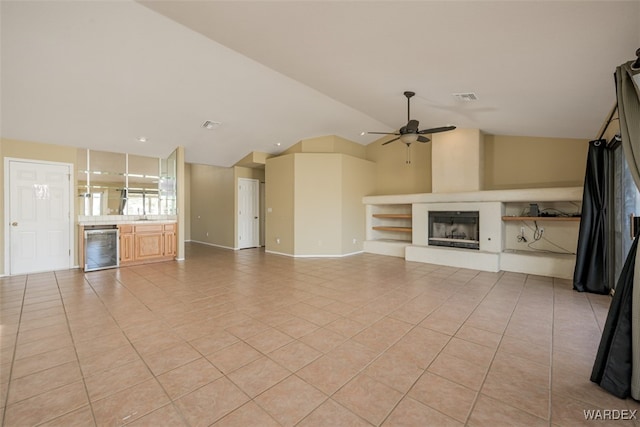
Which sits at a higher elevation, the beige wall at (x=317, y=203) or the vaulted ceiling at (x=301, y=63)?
the vaulted ceiling at (x=301, y=63)

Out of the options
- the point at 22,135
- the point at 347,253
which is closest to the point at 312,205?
the point at 347,253

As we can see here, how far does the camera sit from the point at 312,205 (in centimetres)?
691

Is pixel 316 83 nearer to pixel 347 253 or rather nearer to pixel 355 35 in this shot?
pixel 355 35

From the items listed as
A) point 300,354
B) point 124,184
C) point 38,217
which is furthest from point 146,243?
point 300,354

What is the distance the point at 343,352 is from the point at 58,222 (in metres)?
6.40

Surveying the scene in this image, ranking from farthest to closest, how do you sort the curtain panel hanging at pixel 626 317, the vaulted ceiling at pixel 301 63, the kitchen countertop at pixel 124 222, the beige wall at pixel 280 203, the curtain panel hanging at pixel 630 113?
1. the beige wall at pixel 280 203
2. the kitchen countertop at pixel 124 222
3. the vaulted ceiling at pixel 301 63
4. the curtain panel hanging at pixel 630 113
5. the curtain panel hanging at pixel 626 317

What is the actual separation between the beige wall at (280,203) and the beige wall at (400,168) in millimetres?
2654

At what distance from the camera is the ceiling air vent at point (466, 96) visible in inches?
154

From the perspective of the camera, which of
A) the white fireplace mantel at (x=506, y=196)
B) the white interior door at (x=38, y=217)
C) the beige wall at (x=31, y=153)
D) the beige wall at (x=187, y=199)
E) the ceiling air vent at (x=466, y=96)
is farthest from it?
the beige wall at (x=187, y=199)

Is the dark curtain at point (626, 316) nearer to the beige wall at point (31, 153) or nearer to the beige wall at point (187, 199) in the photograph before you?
the beige wall at point (31, 153)

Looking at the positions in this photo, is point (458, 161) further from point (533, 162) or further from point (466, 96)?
→ point (466, 96)

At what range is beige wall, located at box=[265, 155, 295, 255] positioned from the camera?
7.01m

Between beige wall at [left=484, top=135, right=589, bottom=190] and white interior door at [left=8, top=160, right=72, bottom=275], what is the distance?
910cm

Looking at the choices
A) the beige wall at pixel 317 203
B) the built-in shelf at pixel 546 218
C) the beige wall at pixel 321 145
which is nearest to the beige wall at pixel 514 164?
the built-in shelf at pixel 546 218
